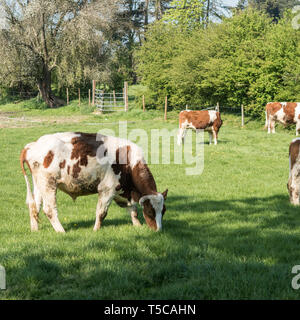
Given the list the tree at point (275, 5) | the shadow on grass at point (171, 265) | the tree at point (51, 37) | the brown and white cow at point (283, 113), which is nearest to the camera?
the shadow on grass at point (171, 265)

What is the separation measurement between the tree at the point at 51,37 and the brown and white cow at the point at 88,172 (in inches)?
1206

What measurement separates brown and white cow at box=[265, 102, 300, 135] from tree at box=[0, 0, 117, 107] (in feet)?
64.2

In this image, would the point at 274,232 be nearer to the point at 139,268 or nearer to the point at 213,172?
the point at 139,268

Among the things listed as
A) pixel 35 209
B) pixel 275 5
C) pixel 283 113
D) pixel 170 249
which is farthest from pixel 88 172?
pixel 275 5

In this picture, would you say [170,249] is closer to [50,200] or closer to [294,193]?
[50,200]

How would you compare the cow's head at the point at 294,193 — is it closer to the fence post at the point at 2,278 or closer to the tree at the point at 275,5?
the fence post at the point at 2,278

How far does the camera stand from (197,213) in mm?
7426

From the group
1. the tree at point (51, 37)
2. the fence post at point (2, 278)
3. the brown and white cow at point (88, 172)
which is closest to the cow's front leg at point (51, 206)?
the brown and white cow at point (88, 172)

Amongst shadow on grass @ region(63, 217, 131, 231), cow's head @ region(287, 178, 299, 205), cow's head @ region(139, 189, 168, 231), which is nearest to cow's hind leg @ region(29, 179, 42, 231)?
shadow on grass @ region(63, 217, 131, 231)

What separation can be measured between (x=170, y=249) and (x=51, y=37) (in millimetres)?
35299

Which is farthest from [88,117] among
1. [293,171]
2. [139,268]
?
[139,268]

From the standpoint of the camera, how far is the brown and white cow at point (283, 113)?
69.7 ft

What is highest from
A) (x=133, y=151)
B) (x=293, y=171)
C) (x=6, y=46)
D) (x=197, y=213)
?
(x=6, y=46)
